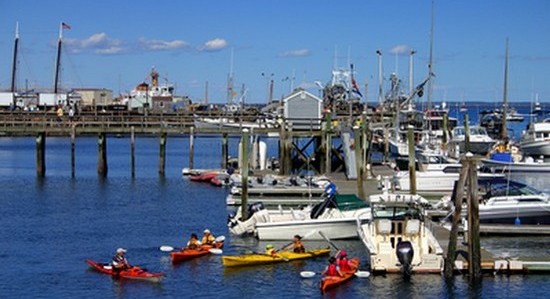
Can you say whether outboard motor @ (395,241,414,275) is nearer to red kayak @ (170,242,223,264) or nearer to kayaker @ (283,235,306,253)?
kayaker @ (283,235,306,253)

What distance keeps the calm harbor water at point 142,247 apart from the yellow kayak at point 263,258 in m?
0.37

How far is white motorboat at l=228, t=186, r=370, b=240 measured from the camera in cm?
4288

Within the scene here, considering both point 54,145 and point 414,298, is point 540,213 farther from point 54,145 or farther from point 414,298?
point 54,145

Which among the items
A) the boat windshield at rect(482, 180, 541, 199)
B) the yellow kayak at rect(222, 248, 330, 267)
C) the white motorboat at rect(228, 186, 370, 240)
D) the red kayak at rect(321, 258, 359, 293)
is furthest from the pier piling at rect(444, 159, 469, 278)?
the boat windshield at rect(482, 180, 541, 199)

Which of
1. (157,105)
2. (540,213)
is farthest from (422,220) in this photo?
(157,105)

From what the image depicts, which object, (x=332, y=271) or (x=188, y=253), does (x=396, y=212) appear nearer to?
(x=332, y=271)

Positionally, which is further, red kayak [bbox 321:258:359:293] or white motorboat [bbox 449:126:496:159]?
white motorboat [bbox 449:126:496:159]

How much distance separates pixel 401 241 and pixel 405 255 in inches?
50.0

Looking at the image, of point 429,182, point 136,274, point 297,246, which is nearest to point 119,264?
point 136,274

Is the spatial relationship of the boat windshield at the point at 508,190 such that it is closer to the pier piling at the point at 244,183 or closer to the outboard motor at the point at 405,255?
the pier piling at the point at 244,183

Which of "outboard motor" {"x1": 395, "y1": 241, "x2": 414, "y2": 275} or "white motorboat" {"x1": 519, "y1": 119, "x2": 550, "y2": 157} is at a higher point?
"white motorboat" {"x1": 519, "y1": 119, "x2": 550, "y2": 157}

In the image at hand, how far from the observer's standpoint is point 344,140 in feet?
218

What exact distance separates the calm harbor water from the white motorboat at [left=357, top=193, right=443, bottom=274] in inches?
23.4

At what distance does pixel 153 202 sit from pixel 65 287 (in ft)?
78.9
